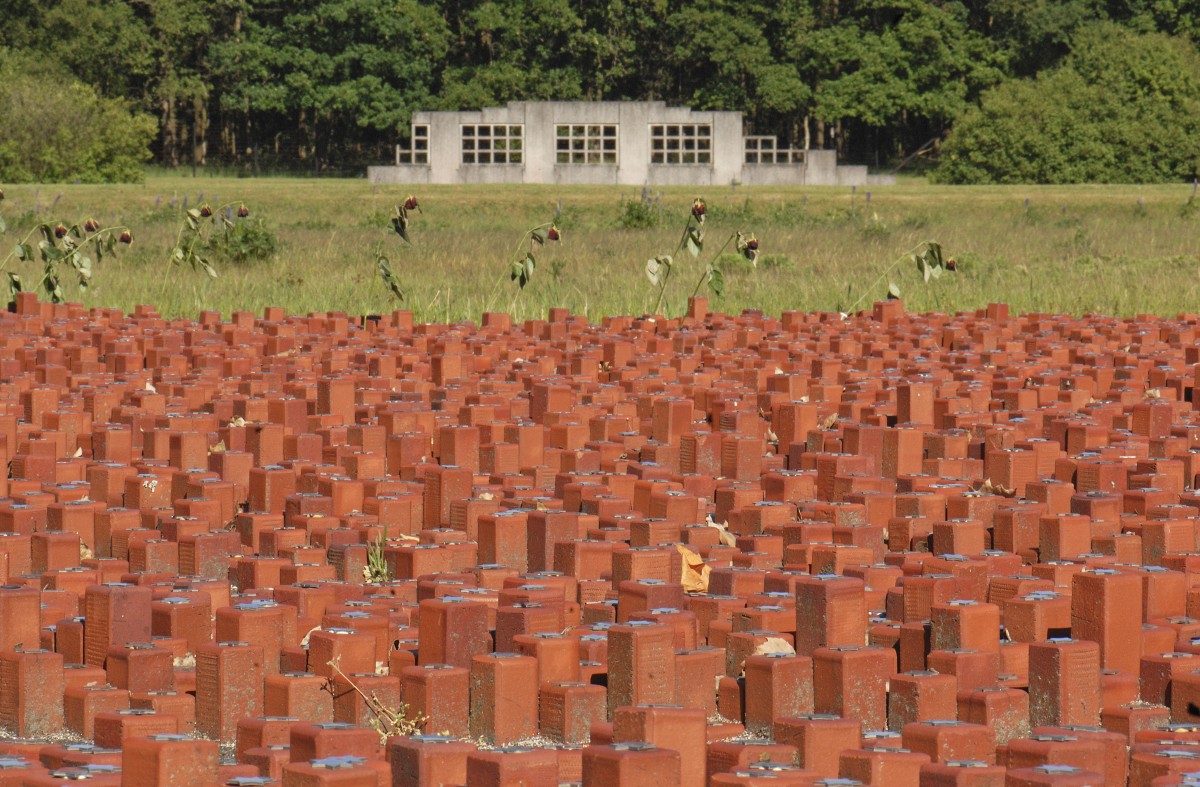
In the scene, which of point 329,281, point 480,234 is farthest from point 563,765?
point 480,234

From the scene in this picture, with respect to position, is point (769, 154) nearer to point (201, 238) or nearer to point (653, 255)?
point (653, 255)

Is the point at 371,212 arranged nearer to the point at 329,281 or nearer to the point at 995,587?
the point at 329,281

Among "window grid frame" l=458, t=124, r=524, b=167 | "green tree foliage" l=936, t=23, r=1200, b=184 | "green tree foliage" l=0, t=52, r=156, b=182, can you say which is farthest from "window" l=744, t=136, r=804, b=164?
"green tree foliage" l=0, t=52, r=156, b=182

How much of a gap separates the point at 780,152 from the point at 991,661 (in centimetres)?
4781

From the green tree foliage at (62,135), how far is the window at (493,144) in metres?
8.73

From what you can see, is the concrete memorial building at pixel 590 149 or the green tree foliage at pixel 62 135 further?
the concrete memorial building at pixel 590 149

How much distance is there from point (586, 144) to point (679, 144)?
8.44ft

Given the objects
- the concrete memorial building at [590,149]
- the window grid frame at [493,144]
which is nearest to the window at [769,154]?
the concrete memorial building at [590,149]

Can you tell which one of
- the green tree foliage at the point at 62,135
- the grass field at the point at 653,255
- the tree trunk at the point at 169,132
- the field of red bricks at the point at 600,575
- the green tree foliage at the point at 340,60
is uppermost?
the green tree foliage at the point at 340,60

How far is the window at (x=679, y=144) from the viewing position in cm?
4900

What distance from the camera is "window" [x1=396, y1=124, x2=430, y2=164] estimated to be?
49219 mm

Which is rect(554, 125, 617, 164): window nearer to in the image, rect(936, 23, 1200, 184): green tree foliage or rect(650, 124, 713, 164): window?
rect(650, 124, 713, 164): window

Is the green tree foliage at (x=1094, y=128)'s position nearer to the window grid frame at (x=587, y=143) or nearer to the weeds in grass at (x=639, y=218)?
the window grid frame at (x=587, y=143)

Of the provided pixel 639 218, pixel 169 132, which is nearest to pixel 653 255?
pixel 639 218
